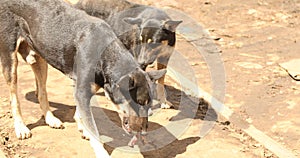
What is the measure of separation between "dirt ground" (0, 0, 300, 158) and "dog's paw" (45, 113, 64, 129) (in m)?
0.09

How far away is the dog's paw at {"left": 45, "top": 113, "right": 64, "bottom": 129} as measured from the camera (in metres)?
6.94

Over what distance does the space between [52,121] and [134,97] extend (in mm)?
2038

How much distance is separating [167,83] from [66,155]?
305cm

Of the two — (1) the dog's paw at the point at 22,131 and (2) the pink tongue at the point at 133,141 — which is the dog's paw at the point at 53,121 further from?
(2) the pink tongue at the point at 133,141

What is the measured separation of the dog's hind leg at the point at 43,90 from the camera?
6.94 meters

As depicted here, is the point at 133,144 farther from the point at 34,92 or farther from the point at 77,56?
the point at 34,92

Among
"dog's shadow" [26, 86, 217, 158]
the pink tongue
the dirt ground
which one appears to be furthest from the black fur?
the pink tongue

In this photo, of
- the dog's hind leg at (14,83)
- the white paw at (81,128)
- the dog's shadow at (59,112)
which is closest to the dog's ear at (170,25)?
the dog's shadow at (59,112)

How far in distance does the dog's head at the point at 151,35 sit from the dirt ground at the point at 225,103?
951mm

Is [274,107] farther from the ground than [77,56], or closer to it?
closer to it

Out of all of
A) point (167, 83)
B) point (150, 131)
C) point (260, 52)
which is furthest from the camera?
point (260, 52)

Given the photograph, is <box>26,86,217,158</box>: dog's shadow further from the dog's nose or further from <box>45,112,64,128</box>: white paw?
the dog's nose

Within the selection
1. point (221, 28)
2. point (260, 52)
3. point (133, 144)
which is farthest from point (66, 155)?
point (221, 28)

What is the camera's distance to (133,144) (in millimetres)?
6113
